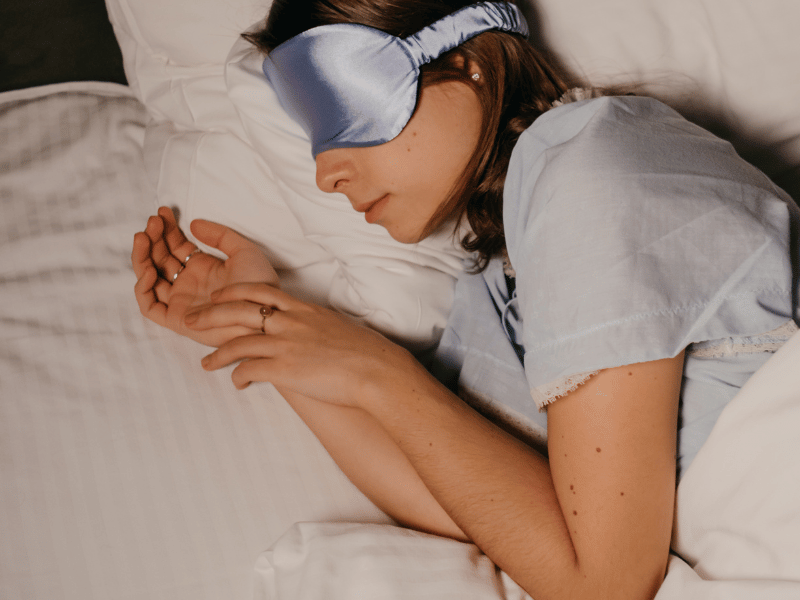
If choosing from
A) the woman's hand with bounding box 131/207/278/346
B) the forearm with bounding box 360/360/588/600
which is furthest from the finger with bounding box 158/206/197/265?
the forearm with bounding box 360/360/588/600

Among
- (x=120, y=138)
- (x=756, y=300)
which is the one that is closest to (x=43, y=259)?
(x=120, y=138)

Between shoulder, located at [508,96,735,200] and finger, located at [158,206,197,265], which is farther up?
shoulder, located at [508,96,735,200]

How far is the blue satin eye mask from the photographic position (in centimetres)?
83

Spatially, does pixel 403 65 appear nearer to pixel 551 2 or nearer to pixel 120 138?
pixel 551 2

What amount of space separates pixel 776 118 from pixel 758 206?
0.41 meters

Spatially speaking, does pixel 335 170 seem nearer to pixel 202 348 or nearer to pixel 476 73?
pixel 476 73

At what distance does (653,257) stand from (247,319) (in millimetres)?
620

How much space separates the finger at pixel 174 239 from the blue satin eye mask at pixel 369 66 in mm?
411

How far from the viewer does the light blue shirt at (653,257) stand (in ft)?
2.19

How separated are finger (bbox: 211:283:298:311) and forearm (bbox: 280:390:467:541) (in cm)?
15

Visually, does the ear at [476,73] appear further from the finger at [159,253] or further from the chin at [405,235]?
the finger at [159,253]

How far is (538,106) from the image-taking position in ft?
3.02

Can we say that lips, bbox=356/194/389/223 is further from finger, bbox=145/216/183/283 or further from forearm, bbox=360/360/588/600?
finger, bbox=145/216/183/283

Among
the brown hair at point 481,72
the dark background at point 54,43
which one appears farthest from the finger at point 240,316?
the dark background at point 54,43
